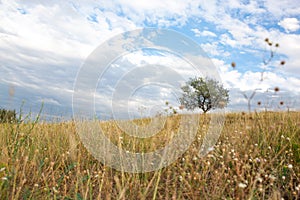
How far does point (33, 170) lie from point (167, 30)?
124 inches

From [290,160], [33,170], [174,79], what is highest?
[174,79]

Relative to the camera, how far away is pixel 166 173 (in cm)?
450

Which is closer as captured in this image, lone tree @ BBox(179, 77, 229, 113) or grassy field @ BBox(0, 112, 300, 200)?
grassy field @ BBox(0, 112, 300, 200)

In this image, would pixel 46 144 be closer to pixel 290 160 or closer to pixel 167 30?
pixel 167 30

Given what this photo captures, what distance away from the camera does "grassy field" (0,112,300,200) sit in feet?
11.6

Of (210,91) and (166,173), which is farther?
(210,91)

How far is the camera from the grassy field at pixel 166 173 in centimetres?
355

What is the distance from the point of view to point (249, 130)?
20.1 feet

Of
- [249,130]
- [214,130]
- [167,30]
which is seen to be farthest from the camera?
[214,130]

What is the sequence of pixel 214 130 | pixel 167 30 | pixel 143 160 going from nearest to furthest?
1. pixel 143 160
2. pixel 167 30
3. pixel 214 130

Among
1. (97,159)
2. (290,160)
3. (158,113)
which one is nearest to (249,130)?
(290,160)

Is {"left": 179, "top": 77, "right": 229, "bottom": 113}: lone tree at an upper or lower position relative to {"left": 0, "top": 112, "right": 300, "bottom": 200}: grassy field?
upper

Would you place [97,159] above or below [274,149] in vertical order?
below

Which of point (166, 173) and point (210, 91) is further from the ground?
point (210, 91)
